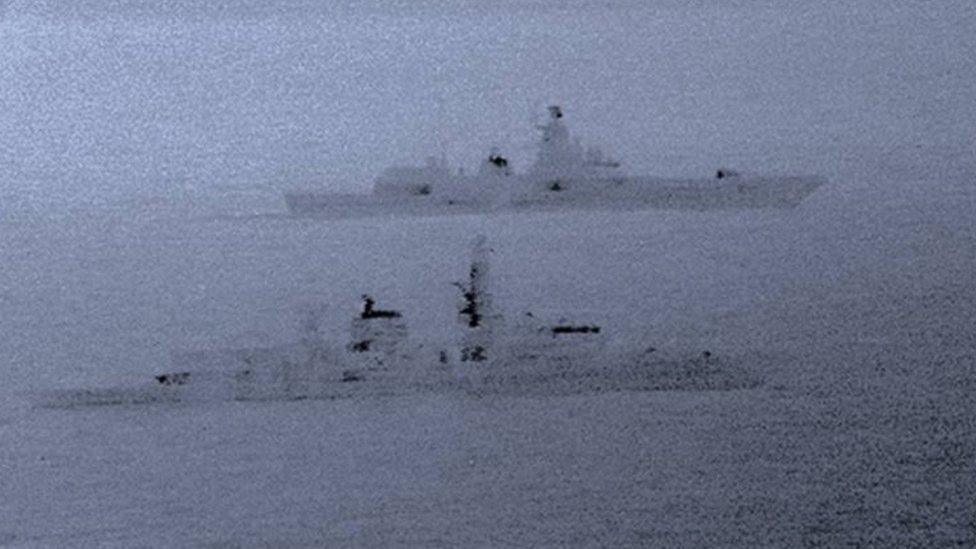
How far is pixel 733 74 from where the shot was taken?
10531 mm

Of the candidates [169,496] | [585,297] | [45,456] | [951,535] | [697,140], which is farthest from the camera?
[697,140]

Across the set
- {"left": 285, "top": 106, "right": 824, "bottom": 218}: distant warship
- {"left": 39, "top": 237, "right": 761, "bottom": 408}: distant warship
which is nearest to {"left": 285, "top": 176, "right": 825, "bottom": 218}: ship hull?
{"left": 285, "top": 106, "right": 824, "bottom": 218}: distant warship

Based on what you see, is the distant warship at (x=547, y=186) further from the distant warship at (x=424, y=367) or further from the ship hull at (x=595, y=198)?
the distant warship at (x=424, y=367)

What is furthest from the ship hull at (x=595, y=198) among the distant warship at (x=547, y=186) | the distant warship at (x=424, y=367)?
the distant warship at (x=424, y=367)

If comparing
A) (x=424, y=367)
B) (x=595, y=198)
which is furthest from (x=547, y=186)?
(x=424, y=367)

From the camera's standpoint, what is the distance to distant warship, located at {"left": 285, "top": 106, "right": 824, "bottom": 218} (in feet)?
32.8

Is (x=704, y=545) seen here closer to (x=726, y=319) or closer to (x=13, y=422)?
(x=726, y=319)

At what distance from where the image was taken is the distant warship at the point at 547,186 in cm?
999

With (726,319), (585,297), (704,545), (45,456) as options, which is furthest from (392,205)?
(704,545)

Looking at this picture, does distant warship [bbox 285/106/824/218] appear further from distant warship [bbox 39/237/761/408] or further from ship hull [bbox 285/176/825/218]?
distant warship [bbox 39/237/761/408]

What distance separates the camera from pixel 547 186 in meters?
10.3

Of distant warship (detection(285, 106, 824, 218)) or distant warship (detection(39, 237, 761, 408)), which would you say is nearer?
distant warship (detection(39, 237, 761, 408))

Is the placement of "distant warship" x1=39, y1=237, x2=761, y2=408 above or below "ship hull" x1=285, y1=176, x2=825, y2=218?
below

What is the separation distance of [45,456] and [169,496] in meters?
0.84
